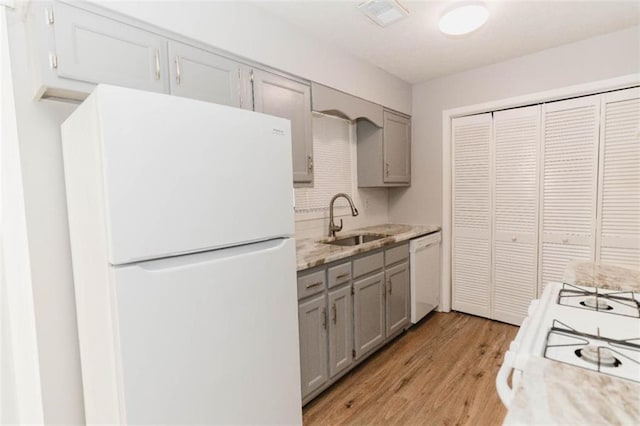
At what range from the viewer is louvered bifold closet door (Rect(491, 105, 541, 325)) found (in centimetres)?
278

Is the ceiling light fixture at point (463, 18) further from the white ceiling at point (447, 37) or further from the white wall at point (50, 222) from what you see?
the white wall at point (50, 222)

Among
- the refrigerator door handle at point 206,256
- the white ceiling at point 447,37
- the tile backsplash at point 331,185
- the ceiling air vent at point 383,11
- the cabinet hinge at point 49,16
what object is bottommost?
the refrigerator door handle at point 206,256

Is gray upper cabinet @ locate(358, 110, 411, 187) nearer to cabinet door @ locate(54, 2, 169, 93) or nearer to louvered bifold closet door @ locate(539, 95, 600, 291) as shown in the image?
louvered bifold closet door @ locate(539, 95, 600, 291)

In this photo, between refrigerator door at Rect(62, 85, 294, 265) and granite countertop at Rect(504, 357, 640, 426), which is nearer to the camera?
granite countertop at Rect(504, 357, 640, 426)

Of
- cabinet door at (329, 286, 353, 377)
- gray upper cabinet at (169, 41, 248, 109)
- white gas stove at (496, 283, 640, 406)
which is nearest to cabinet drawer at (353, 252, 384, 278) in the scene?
cabinet door at (329, 286, 353, 377)

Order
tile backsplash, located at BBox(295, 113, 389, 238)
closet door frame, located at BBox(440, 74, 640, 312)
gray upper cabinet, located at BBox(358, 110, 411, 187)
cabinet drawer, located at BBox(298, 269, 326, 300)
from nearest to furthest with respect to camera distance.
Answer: cabinet drawer, located at BBox(298, 269, 326, 300) → closet door frame, located at BBox(440, 74, 640, 312) → tile backsplash, located at BBox(295, 113, 389, 238) → gray upper cabinet, located at BBox(358, 110, 411, 187)

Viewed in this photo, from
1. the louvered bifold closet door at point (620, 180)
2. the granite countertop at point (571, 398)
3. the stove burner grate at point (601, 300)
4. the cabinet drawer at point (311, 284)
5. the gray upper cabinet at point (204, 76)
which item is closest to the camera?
the granite countertop at point (571, 398)

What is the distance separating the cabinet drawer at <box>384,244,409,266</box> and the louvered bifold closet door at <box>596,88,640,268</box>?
1472 mm

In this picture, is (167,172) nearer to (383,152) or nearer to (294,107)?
(294,107)

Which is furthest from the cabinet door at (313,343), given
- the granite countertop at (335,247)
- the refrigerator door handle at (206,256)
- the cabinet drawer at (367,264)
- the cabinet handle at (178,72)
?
the cabinet handle at (178,72)

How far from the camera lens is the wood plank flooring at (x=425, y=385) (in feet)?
6.02

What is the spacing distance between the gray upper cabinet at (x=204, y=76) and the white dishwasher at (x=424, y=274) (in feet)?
6.25

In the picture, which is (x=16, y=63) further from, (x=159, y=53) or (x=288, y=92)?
(x=288, y=92)

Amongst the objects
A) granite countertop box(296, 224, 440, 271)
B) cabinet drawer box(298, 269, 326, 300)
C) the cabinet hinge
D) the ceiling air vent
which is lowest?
cabinet drawer box(298, 269, 326, 300)
